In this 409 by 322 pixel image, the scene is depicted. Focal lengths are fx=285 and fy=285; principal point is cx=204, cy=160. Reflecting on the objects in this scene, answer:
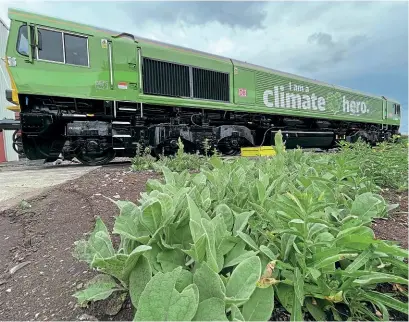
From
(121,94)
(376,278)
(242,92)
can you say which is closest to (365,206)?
(376,278)

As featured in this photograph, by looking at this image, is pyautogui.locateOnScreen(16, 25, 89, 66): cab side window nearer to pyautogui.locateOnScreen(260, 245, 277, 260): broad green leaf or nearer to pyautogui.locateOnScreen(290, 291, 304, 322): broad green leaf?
pyautogui.locateOnScreen(260, 245, 277, 260): broad green leaf

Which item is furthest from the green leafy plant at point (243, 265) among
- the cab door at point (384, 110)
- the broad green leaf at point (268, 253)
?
the cab door at point (384, 110)

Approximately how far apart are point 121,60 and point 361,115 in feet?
40.9

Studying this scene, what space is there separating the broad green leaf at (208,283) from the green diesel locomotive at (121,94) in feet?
18.3

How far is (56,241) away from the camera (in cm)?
168

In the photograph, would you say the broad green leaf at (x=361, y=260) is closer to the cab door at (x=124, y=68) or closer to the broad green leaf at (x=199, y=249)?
the broad green leaf at (x=199, y=249)

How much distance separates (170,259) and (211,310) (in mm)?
329

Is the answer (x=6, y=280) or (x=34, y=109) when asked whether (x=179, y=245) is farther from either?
(x=34, y=109)

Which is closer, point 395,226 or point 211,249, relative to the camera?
point 211,249

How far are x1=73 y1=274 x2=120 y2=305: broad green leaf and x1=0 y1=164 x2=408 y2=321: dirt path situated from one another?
8 centimetres

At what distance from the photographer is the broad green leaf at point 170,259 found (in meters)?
1.04

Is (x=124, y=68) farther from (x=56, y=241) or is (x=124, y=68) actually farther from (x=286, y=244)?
(x=286, y=244)

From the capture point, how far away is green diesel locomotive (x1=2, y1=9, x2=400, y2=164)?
5.44 metres

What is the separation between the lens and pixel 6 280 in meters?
1.39
